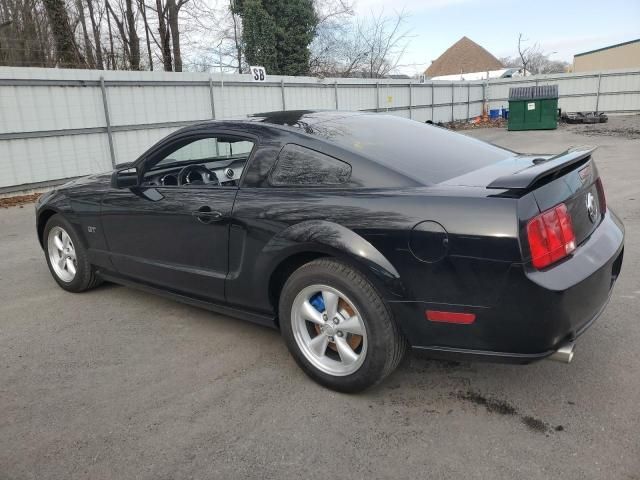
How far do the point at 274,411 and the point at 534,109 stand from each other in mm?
22118

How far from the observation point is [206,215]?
3.24 metres

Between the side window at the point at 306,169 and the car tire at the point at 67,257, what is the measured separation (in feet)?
7.26

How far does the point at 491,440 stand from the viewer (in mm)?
2391

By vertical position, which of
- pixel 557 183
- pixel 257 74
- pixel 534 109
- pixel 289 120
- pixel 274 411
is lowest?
pixel 274 411

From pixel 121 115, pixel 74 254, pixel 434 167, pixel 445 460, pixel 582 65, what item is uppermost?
pixel 582 65

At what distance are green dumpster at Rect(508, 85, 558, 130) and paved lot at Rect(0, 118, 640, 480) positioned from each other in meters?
19.9

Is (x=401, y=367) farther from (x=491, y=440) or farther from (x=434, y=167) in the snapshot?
(x=434, y=167)

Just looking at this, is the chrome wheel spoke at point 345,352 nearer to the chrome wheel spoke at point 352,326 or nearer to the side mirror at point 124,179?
the chrome wheel spoke at point 352,326

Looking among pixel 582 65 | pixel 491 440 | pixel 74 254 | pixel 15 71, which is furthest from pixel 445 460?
pixel 582 65

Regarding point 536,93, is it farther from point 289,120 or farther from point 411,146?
point 289,120

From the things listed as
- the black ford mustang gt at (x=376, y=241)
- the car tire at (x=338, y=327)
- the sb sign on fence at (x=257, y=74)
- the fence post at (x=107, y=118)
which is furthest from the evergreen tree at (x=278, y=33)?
the car tire at (x=338, y=327)

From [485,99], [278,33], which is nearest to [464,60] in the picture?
[485,99]

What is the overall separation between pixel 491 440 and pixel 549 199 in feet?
3.78

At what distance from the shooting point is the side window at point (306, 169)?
2848 mm
